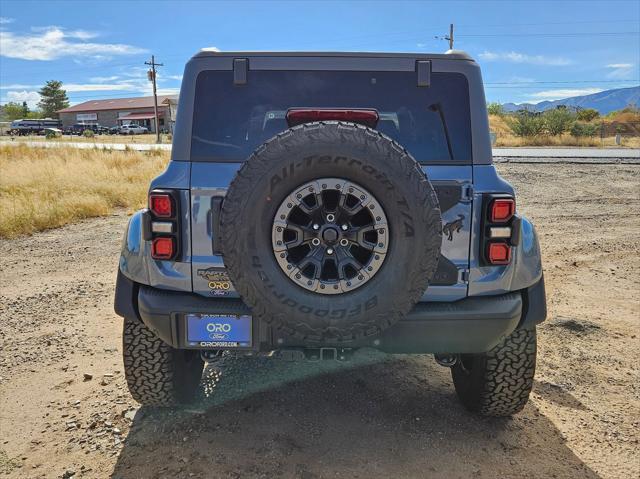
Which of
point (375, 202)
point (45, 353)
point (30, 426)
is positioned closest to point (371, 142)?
point (375, 202)

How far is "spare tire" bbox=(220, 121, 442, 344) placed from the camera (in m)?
2.05

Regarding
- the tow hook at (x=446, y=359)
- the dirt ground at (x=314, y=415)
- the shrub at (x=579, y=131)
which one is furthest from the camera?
the shrub at (x=579, y=131)

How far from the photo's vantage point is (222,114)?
2.54m

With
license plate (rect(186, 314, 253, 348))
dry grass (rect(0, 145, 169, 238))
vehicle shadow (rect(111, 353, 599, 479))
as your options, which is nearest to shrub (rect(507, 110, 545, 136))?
dry grass (rect(0, 145, 169, 238))

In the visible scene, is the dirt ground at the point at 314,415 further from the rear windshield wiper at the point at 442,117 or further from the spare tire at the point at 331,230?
the rear windshield wiper at the point at 442,117

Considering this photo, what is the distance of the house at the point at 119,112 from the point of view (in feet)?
241

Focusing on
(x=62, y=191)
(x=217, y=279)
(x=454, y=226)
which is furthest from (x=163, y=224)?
(x=62, y=191)

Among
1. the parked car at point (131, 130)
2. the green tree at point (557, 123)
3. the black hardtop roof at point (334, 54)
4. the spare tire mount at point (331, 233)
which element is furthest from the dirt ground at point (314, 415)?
the parked car at point (131, 130)

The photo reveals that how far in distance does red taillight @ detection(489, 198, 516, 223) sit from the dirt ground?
122 cm

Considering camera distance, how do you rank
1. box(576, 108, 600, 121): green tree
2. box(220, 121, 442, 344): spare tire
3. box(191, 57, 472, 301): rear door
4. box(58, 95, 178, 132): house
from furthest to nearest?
box(58, 95, 178, 132): house
box(576, 108, 600, 121): green tree
box(191, 57, 472, 301): rear door
box(220, 121, 442, 344): spare tire

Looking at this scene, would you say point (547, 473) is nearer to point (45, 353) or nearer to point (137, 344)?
point (137, 344)

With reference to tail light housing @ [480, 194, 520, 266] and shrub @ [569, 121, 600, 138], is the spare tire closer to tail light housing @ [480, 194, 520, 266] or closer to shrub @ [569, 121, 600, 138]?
tail light housing @ [480, 194, 520, 266]

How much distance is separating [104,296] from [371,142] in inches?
160

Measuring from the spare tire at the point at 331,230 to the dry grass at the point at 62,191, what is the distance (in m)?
7.55
